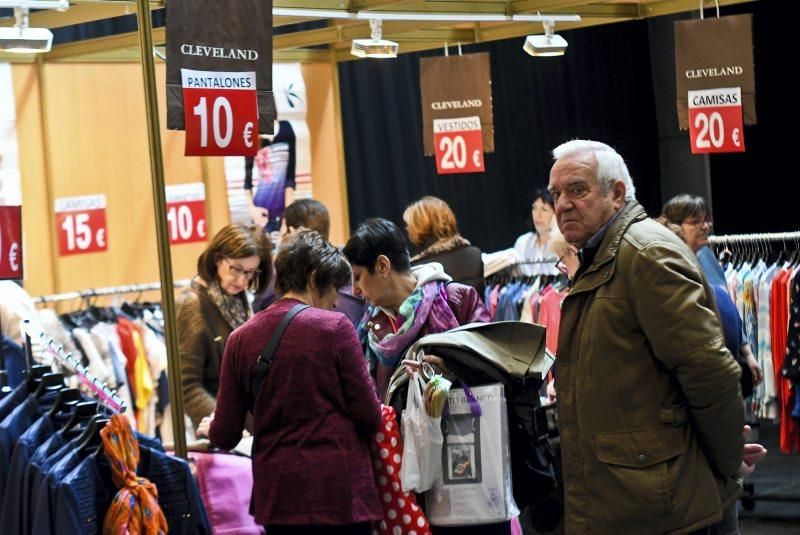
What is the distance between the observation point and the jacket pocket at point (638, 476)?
3.25 meters

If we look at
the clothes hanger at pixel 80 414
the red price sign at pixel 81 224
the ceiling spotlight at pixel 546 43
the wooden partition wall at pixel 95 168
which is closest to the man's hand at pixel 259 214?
the wooden partition wall at pixel 95 168

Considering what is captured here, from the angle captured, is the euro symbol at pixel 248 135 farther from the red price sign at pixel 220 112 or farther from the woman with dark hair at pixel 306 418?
the woman with dark hair at pixel 306 418

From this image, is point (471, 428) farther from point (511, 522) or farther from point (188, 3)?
point (188, 3)

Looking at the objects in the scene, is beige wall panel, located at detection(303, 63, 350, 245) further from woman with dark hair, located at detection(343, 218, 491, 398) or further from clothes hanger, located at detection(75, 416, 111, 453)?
clothes hanger, located at detection(75, 416, 111, 453)

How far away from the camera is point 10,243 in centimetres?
406

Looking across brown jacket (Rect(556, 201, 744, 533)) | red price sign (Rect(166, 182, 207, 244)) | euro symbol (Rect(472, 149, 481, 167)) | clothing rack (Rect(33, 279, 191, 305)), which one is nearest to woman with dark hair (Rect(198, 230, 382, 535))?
brown jacket (Rect(556, 201, 744, 533))

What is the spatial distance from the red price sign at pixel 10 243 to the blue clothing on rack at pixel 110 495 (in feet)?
2.73

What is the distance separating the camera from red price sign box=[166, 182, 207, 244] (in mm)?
8453

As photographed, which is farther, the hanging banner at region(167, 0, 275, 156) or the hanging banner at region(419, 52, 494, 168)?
the hanging banner at region(419, 52, 494, 168)

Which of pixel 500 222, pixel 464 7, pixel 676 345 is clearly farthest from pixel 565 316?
pixel 500 222

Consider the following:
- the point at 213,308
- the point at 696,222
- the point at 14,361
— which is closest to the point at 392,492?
the point at 213,308

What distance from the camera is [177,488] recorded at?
12.0 feet

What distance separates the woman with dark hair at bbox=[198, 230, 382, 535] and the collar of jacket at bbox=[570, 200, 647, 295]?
2.29 feet

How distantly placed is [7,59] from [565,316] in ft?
17.5
